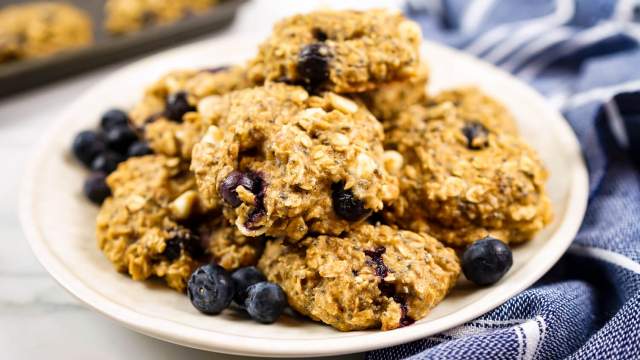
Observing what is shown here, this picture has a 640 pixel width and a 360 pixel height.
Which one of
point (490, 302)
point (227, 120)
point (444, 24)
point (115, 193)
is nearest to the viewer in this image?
point (490, 302)

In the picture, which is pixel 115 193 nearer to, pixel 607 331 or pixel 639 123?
pixel 607 331

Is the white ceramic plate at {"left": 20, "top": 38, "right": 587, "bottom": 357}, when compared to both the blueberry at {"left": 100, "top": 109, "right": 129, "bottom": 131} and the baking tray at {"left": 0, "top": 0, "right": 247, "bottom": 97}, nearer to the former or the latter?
the blueberry at {"left": 100, "top": 109, "right": 129, "bottom": 131}

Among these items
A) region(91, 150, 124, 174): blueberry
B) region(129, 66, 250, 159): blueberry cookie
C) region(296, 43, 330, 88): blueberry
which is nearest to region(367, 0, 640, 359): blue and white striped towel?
region(296, 43, 330, 88): blueberry

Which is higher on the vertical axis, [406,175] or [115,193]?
[406,175]

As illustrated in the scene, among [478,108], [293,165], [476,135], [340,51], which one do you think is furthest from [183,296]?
[478,108]

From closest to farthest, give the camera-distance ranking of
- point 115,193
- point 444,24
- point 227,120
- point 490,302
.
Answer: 1. point 490,302
2. point 227,120
3. point 115,193
4. point 444,24

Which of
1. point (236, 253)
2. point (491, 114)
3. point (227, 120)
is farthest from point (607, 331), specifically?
point (227, 120)

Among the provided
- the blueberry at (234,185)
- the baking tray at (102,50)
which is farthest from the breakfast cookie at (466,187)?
the baking tray at (102,50)

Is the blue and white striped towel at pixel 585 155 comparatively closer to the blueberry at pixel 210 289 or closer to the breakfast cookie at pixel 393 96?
the blueberry at pixel 210 289

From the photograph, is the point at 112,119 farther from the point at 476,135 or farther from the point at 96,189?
the point at 476,135
